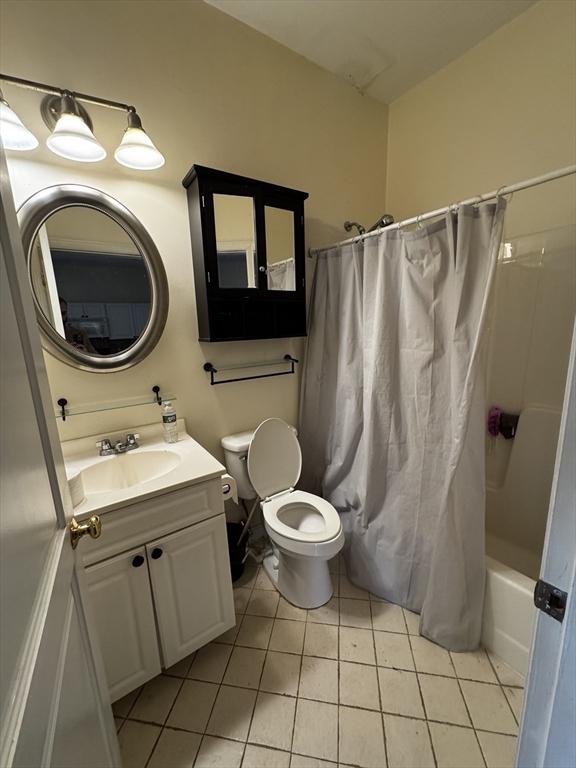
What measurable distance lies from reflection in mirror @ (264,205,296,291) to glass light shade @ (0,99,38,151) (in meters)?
0.93

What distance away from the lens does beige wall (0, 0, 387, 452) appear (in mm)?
1174

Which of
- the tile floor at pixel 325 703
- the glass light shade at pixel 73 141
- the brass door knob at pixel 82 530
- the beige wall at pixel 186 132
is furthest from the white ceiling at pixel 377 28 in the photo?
the tile floor at pixel 325 703

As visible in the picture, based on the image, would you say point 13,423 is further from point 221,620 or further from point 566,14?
point 566,14

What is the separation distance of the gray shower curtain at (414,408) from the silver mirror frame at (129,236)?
93 centimetres

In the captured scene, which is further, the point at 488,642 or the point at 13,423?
the point at 488,642

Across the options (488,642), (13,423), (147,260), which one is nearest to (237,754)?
(488,642)

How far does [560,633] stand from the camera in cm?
55

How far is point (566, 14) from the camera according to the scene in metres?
1.34

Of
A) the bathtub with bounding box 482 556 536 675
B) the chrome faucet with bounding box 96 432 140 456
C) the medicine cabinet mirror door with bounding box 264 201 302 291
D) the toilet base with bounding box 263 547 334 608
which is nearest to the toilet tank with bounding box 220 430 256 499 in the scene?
the toilet base with bounding box 263 547 334 608

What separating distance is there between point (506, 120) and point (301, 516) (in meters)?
2.27

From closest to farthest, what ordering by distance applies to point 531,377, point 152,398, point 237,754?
point 237,754, point 152,398, point 531,377

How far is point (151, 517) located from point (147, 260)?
1.08m

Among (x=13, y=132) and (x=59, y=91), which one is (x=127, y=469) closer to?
(x=13, y=132)

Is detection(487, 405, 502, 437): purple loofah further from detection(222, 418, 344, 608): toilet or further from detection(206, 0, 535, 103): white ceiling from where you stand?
detection(206, 0, 535, 103): white ceiling
